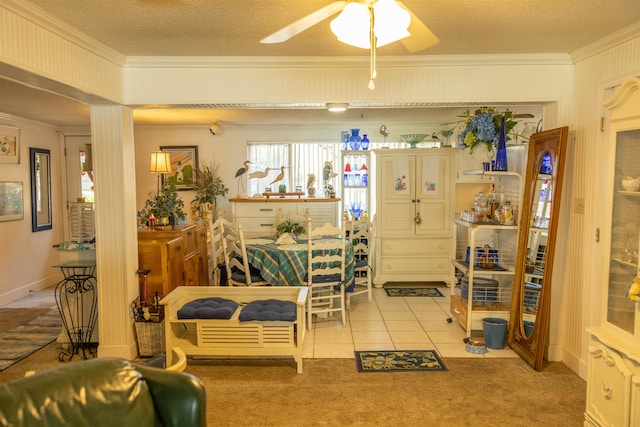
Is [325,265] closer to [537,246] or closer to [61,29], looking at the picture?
[537,246]

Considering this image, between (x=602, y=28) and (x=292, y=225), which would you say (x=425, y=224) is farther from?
(x=602, y=28)

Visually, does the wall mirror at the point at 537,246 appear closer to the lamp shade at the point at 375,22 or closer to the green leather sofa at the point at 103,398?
the lamp shade at the point at 375,22

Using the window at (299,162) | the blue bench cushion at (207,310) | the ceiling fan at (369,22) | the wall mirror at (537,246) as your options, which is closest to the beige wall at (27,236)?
the window at (299,162)

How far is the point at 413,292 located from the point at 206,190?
3.25 metres

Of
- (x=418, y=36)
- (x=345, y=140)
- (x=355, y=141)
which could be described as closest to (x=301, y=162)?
(x=345, y=140)

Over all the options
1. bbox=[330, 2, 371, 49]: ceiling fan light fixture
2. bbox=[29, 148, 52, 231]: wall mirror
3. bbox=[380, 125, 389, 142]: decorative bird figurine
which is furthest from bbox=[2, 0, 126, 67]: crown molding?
bbox=[380, 125, 389, 142]: decorative bird figurine

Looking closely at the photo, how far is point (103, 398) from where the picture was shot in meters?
1.68

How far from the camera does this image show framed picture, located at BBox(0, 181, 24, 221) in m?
5.73

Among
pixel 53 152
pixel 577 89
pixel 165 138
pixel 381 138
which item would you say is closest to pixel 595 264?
pixel 577 89

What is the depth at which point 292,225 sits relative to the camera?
18.4 ft

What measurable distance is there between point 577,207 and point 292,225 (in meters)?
3.03

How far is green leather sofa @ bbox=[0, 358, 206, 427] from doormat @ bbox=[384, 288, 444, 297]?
4405 mm

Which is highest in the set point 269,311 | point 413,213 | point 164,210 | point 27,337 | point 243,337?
point 164,210

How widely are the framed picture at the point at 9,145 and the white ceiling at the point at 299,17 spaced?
6.97ft
